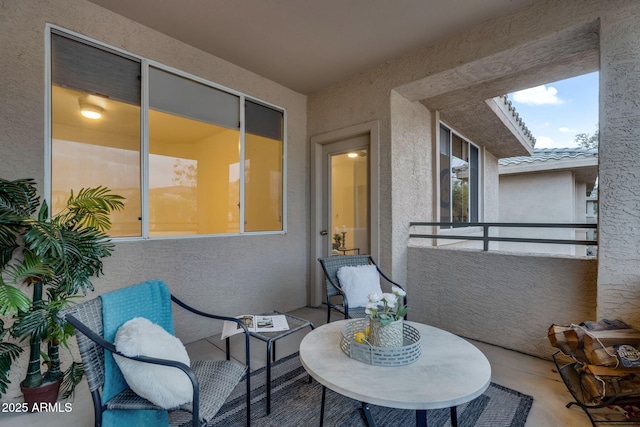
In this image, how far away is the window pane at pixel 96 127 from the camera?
7.42ft

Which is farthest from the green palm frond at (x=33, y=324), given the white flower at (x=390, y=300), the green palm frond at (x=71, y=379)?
the white flower at (x=390, y=300)

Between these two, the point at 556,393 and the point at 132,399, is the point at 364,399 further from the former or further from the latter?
the point at 556,393

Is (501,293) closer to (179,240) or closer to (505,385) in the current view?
(505,385)

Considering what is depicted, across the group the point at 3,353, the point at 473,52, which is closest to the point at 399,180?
the point at 473,52

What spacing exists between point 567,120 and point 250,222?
9125mm

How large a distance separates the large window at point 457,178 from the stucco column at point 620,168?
2269 millimetres

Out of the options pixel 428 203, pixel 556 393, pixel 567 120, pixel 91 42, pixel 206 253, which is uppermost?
pixel 567 120

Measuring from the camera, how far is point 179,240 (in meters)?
2.86

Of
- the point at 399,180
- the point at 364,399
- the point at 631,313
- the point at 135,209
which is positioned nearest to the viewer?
the point at 364,399

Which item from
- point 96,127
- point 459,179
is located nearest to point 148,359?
point 96,127

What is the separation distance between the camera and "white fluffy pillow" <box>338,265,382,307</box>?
2715 mm

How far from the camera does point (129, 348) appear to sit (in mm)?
1280

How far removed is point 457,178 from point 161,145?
446cm

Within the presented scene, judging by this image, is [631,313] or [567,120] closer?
[631,313]
